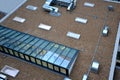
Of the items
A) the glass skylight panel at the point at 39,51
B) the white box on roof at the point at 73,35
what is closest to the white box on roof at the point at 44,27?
the glass skylight panel at the point at 39,51

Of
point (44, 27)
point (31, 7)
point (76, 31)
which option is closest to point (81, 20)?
point (76, 31)

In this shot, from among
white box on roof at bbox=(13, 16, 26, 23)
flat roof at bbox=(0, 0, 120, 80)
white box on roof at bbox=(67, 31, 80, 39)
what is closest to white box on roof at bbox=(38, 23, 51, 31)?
flat roof at bbox=(0, 0, 120, 80)

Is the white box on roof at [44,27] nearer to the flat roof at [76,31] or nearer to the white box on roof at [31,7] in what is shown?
the flat roof at [76,31]

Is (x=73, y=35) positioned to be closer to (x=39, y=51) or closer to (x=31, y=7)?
(x=39, y=51)

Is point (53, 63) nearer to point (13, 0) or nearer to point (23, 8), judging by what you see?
point (23, 8)

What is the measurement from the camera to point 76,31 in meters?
22.5

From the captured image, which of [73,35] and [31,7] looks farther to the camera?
[31,7]

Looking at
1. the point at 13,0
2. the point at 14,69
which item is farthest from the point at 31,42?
the point at 13,0

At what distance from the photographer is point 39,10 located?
2622 centimetres

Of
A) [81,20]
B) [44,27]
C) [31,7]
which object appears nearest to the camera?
[44,27]

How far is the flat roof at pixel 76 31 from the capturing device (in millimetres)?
18141

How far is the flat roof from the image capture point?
18.1 m

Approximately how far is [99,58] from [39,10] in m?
11.6

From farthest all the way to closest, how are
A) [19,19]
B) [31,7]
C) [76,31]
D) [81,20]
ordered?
[31,7], [19,19], [81,20], [76,31]
